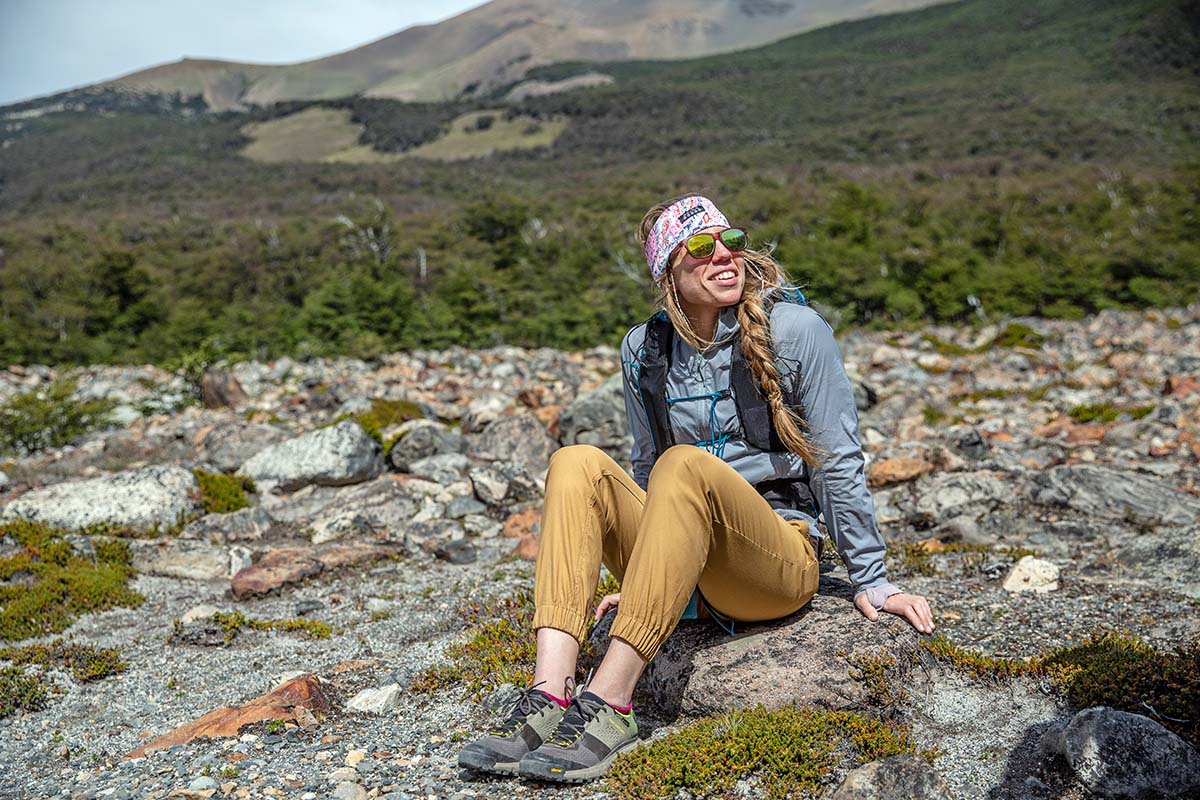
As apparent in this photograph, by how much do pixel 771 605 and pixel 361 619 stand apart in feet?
8.93

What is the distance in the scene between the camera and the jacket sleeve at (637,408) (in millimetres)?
3291

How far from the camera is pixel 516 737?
2.69 meters

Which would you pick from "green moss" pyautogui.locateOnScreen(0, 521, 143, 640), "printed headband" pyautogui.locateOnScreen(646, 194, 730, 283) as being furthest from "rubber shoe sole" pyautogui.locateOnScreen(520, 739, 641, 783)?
"green moss" pyautogui.locateOnScreen(0, 521, 143, 640)

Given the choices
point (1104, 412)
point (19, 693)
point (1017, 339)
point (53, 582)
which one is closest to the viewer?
point (19, 693)

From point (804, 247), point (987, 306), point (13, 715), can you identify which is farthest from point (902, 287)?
point (13, 715)

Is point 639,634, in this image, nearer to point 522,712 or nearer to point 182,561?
point 522,712

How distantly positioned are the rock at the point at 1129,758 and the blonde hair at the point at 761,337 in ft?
3.67

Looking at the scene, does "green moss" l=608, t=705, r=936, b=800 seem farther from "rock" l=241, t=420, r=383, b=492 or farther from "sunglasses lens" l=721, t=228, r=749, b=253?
"rock" l=241, t=420, r=383, b=492

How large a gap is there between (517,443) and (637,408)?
5715mm

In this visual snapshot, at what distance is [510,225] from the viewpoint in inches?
1226

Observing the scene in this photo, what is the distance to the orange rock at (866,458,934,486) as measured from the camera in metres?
7.08

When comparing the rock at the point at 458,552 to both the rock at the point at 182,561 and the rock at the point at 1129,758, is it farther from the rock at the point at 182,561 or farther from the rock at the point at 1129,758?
the rock at the point at 1129,758

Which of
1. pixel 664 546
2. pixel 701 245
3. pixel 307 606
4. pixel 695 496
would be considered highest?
pixel 701 245

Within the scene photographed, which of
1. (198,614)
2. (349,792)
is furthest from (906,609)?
(198,614)
